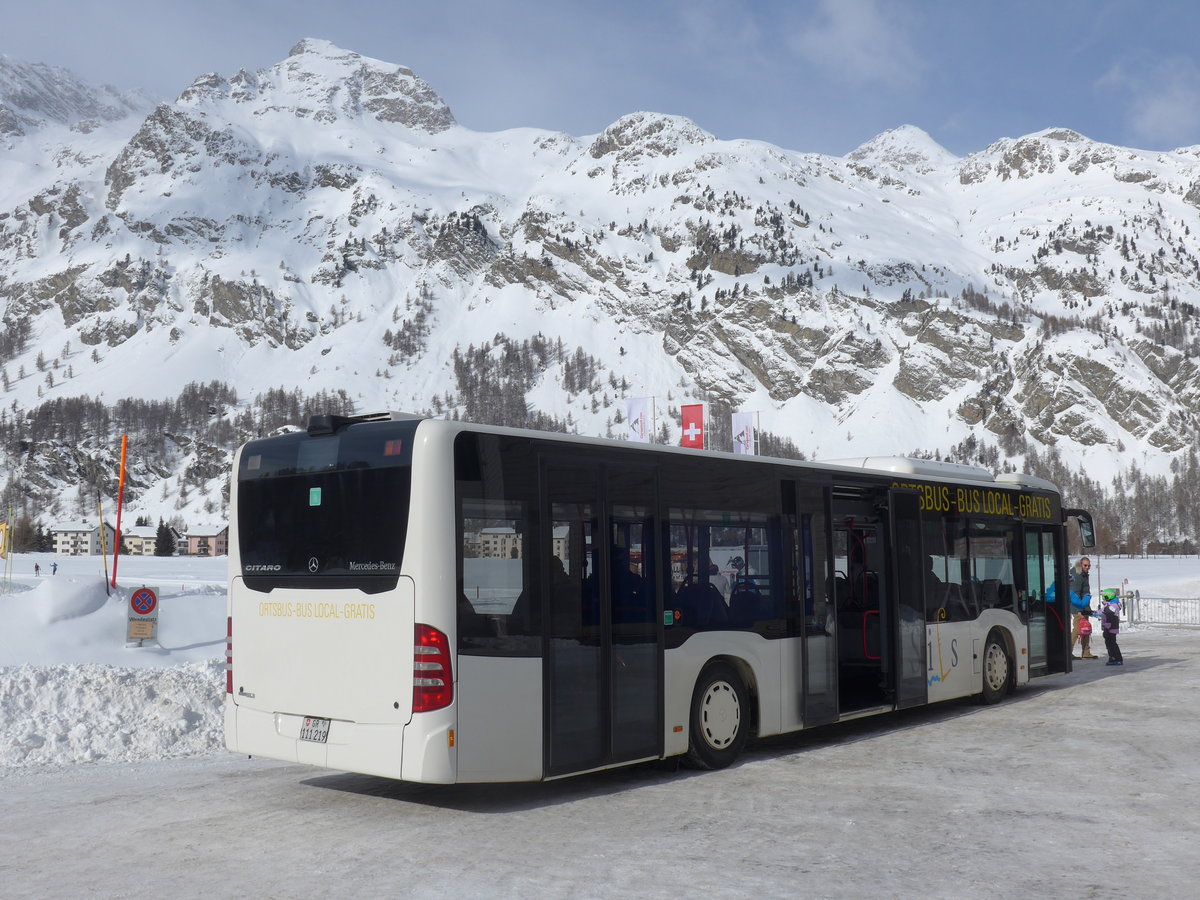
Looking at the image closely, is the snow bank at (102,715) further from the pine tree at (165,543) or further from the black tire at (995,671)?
the pine tree at (165,543)

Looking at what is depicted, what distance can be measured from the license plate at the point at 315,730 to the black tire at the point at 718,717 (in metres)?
3.26

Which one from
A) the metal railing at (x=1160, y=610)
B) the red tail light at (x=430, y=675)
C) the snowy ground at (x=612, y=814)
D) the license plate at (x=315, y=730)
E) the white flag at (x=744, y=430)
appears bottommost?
the snowy ground at (x=612, y=814)

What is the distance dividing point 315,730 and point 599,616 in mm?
2339

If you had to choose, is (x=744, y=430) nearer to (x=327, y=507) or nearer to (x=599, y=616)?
(x=599, y=616)

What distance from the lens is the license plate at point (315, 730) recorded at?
8672 mm

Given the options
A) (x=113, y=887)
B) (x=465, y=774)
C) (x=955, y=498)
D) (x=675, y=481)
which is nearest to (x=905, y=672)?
(x=955, y=498)

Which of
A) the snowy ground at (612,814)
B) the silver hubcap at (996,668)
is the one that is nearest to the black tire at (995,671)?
the silver hubcap at (996,668)

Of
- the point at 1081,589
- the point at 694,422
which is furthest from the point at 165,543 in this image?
the point at 1081,589

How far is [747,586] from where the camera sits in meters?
11.0

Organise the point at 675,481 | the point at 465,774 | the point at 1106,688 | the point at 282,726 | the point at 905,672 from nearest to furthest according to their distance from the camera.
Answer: the point at 465,774 < the point at 282,726 < the point at 675,481 < the point at 905,672 < the point at 1106,688

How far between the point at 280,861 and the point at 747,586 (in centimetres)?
516

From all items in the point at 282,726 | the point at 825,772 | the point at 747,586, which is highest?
the point at 747,586

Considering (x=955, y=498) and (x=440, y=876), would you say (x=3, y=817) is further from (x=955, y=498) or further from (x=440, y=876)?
(x=955, y=498)

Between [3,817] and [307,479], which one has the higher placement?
[307,479]
